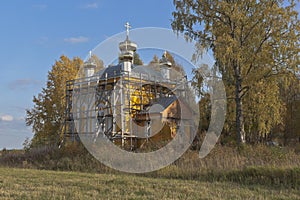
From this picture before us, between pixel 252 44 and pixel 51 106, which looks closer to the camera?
pixel 252 44

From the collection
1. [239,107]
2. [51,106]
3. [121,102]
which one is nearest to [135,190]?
[239,107]

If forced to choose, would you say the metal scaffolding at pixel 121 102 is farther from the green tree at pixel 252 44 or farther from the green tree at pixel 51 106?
the green tree at pixel 51 106

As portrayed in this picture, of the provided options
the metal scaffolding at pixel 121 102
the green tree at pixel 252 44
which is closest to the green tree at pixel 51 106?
the metal scaffolding at pixel 121 102

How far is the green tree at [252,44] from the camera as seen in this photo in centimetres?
1438

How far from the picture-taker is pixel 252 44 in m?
14.9

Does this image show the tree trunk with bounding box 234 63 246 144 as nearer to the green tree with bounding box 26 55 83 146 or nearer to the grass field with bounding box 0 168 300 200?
the grass field with bounding box 0 168 300 200

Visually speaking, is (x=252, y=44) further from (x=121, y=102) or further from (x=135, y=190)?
(x=135, y=190)

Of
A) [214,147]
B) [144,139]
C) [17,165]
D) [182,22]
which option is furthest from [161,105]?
[17,165]

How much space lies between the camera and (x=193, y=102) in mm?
15641

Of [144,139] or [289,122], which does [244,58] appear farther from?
[289,122]

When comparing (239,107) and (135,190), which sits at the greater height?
(239,107)

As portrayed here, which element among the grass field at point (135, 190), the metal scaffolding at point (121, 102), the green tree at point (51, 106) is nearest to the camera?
the grass field at point (135, 190)

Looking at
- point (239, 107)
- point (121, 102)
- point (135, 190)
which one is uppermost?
point (121, 102)

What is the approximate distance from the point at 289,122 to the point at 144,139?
47.0 feet
